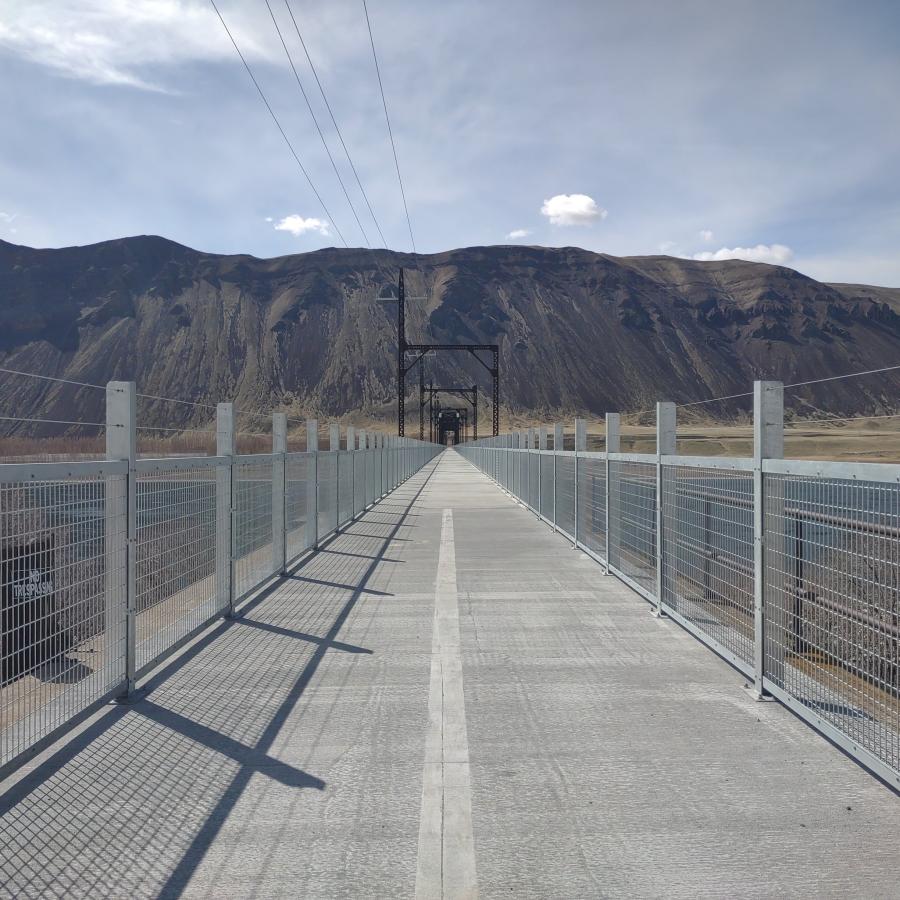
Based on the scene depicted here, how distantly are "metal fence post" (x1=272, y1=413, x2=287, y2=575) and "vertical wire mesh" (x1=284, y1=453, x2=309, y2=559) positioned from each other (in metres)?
0.15

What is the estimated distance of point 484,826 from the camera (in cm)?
347

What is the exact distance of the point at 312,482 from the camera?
11180 millimetres

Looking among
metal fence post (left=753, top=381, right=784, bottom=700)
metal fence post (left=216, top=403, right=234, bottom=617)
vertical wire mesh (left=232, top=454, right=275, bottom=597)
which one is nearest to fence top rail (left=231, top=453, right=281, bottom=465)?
vertical wire mesh (left=232, top=454, right=275, bottom=597)

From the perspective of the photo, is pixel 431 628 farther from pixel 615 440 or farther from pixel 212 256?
pixel 212 256

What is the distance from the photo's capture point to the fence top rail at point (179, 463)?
5.34 meters

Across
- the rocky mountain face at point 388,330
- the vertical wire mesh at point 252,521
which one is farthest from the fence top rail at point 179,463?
the rocky mountain face at point 388,330

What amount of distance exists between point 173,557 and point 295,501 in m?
4.40

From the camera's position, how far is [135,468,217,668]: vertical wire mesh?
554 centimetres

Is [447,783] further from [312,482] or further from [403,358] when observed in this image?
[403,358]

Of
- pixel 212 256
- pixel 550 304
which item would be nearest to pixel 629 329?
pixel 550 304

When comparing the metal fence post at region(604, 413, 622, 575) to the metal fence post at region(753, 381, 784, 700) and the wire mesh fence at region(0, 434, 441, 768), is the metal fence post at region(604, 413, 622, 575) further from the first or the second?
the metal fence post at region(753, 381, 784, 700)

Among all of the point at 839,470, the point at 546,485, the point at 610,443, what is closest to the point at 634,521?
the point at 610,443

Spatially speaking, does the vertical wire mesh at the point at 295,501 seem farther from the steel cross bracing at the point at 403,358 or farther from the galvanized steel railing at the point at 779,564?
the steel cross bracing at the point at 403,358

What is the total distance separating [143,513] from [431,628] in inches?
102
